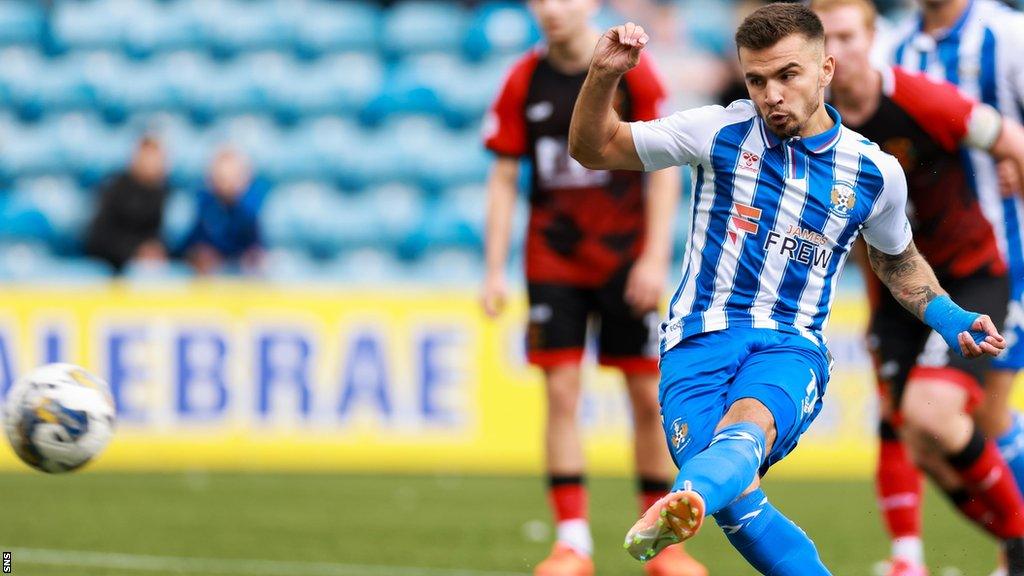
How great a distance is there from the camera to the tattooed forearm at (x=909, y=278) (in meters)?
4.62

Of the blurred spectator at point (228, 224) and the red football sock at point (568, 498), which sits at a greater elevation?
the red football sock at point (568, 498)

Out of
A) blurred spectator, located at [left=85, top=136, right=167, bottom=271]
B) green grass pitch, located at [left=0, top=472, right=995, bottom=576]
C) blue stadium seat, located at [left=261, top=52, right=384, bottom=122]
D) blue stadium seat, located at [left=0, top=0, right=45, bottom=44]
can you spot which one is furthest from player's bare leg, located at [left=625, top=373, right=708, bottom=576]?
blue stadium seat, located at [left=0, top=0, right=45, bottom=44]

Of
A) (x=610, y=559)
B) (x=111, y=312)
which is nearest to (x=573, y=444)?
(x=610, y=559)

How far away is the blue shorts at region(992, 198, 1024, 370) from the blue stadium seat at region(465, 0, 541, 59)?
27.4ft

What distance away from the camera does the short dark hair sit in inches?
170

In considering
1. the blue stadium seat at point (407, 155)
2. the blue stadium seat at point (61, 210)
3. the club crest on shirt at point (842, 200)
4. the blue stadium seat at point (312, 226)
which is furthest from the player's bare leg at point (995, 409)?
the blue stadium seat at point (61, 210)

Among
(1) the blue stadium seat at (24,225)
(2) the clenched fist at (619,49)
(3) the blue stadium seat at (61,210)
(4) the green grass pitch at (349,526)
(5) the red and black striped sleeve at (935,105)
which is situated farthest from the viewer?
(3) the blue stadium seat at (61,210)

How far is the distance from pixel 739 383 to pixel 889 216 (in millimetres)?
676

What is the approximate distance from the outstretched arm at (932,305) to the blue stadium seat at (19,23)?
454 inches

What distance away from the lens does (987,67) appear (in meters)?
6.27

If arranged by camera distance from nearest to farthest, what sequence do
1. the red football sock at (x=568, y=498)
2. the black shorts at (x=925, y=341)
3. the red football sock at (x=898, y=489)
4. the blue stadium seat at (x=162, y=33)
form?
the black shorts at (x=925, y=341)
the red football sock at (x=898, y=489)
the red football sock at (x=568, y=498)
the blue stadium seat at (x=162, y=33)

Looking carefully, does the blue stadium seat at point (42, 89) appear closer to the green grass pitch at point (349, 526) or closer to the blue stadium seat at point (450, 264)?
the blue stadium seat at point (450, 264)

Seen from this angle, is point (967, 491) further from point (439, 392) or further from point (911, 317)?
point (439, 392)

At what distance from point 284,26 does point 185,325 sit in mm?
4433
